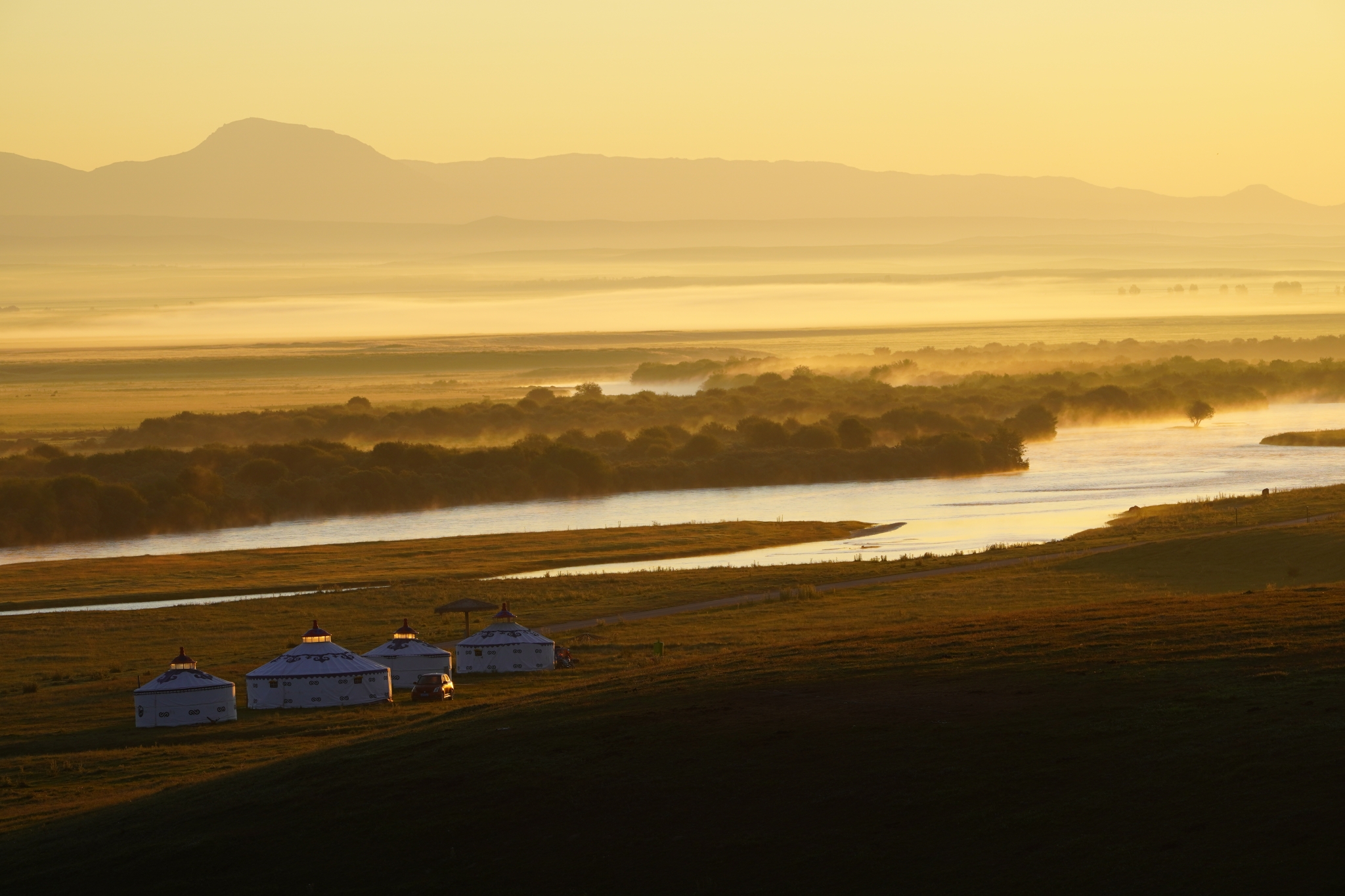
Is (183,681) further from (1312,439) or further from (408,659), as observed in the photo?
(1312,439)

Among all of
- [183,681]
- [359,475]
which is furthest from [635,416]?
[183,681]

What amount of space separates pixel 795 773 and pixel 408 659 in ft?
81.2

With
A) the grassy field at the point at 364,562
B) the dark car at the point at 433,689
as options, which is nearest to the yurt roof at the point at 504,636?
the dark car at the point at 433,689

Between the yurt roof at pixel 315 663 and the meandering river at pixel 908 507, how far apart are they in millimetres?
36503

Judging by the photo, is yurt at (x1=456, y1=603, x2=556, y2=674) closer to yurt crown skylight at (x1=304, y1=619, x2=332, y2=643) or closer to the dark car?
the dark car

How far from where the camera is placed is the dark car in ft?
138

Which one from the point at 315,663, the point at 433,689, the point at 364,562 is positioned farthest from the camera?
the point at 364,562

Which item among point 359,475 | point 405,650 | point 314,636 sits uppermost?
point 359,475

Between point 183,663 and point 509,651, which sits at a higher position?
point 183,663

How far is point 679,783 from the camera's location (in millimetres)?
23750

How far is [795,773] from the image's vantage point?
23359 millimetres

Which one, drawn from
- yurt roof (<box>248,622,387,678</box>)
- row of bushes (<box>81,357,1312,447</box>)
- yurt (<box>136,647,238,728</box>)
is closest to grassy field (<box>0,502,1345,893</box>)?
yurt (<box>136,647,238,728</box>)

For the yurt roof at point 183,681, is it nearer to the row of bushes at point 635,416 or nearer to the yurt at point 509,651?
the yurt at point 509,651

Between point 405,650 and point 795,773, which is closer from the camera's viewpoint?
point 795,773
